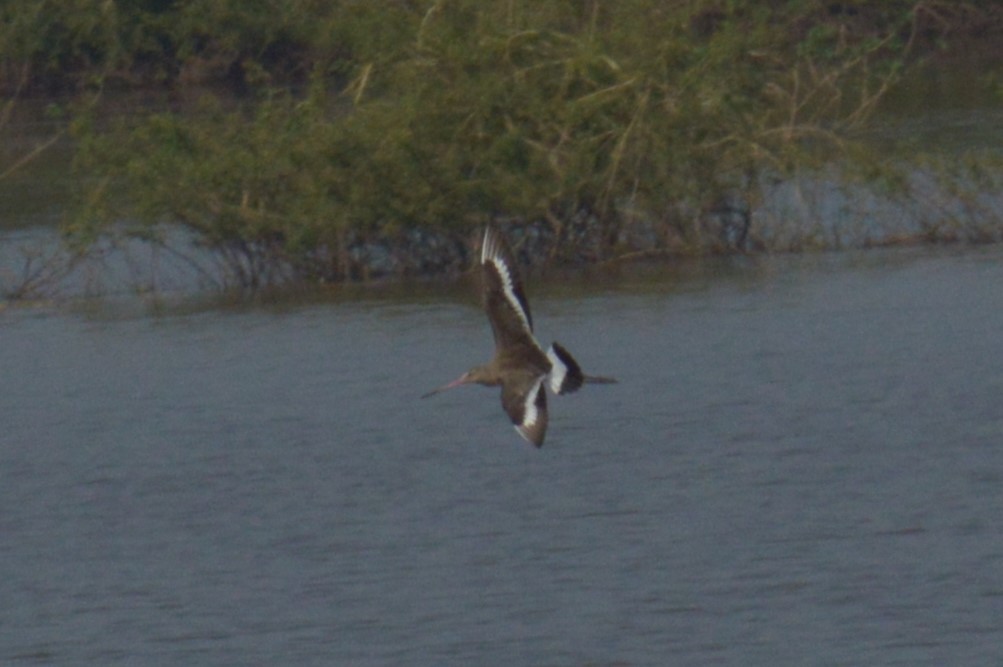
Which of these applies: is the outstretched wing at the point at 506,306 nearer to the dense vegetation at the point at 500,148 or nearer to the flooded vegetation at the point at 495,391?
the flooded vegetation at the point at 495,391

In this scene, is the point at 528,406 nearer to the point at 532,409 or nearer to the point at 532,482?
the point at 532,409

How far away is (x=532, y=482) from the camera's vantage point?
10352mm

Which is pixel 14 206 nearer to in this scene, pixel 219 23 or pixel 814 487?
pixel 219 23

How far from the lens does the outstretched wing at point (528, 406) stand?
8336mm

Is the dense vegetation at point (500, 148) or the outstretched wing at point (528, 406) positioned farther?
the dense vegetation at point (500, 148)

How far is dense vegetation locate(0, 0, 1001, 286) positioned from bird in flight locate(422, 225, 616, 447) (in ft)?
20.3

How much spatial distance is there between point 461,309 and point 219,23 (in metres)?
15.8

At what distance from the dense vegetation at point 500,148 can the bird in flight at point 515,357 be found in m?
6.19

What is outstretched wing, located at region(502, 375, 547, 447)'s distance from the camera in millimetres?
8336

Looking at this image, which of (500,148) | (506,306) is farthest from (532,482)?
(500,148)

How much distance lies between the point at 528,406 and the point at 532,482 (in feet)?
6.04

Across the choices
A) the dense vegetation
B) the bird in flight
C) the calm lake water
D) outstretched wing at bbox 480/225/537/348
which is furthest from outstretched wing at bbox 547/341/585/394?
the dense vegetation

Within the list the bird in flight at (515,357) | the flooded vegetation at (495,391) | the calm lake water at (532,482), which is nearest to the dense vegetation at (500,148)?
the flooded vegetation at (495,391)

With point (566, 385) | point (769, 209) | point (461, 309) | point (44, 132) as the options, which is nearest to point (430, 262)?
point (461, 309)
